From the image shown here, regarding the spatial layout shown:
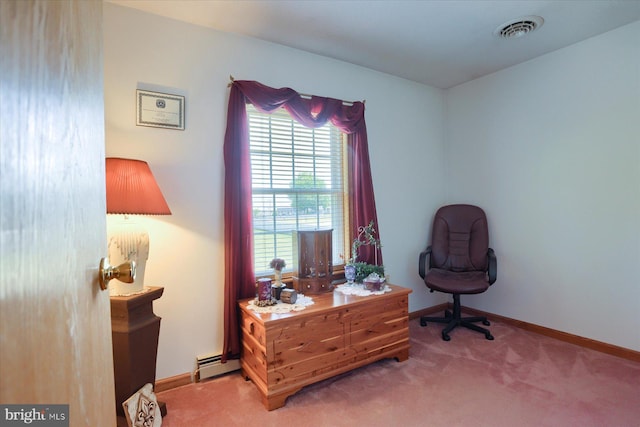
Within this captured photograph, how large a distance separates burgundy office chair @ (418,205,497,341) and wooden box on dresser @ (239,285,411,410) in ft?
2.41

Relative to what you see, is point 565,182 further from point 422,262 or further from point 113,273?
point 113,273

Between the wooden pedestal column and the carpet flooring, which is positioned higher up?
the wooden pedestal column

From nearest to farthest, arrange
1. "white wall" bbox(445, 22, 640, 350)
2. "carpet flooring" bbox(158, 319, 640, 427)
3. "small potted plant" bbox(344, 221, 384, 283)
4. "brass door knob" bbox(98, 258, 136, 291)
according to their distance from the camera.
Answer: "brass door knob" bbox(98, 258, 136, 291) → "carpet flooring" bbox(158, 319, 640, 427) → "white wall" bbox(445, 22, 640, 350) → "small potted plant" bbox(344, 221, 384, 283)

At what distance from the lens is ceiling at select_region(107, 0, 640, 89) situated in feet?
6.78

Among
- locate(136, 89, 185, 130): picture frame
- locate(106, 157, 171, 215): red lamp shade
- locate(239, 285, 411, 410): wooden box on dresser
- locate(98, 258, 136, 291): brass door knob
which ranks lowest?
locate(239, 285, 411, 410): wooden box on dresser

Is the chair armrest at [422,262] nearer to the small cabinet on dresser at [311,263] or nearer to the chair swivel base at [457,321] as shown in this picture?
the chair swivel base at [457,321]

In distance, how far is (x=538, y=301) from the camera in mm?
A: 2979

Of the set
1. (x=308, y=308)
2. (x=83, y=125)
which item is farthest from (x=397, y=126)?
(x=83, y=125)

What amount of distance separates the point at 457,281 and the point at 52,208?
308 centimetres

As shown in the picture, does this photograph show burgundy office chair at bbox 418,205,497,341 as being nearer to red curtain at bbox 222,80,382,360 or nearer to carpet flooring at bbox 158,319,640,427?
carpet flooring at bbox 158,319,640,427

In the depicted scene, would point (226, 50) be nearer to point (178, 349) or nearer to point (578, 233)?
point (178, 349)

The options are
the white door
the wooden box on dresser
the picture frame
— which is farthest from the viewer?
the picture frame

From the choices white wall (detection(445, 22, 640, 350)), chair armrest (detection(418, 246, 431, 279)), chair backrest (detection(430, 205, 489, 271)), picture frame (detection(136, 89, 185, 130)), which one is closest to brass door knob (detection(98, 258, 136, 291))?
picture frame (detection(136, 89, 185, 130))

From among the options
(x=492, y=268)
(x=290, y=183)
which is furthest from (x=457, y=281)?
(x=290, y=183)
